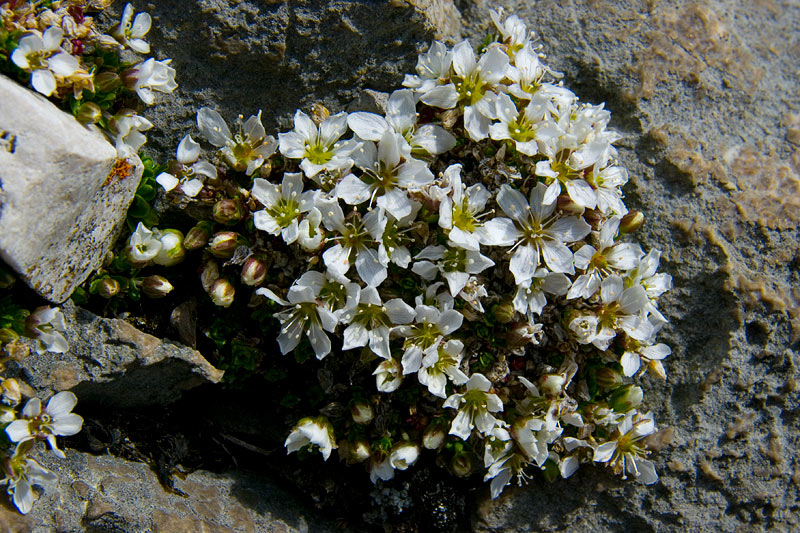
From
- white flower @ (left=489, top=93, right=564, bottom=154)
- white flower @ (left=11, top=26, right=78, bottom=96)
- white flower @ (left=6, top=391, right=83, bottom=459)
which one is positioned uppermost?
white flower @ (left=489, top=93, right=564, bottom=154)

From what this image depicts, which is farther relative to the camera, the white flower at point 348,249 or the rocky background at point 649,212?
the rocky background at point 649,212

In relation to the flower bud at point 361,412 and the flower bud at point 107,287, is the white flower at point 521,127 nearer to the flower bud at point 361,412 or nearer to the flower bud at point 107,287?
the flower bud at point 361,412

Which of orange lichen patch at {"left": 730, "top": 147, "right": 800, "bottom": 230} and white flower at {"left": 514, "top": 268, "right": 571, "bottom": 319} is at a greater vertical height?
orange lichen patch at {"left": 730, "top": 147, "right": 800, "bottom": 230}

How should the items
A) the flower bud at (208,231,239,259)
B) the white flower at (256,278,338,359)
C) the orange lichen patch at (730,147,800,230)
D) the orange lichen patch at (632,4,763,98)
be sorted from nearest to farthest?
the white flower at (256,278,338,359)
the flower bud at (208,231,239,259)
the orange lichen patch at (730,147,800,230)
the orange lichen patch at (632,4,763,98)

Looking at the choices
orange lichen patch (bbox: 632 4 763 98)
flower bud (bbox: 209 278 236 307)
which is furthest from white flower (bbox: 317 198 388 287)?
orange lichen patch (bbox: 632 4 763 98)

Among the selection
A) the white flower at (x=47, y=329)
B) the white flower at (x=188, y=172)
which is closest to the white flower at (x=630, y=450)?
the white flower at (x=188, y=172)

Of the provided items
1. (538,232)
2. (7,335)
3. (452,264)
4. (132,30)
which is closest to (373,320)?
(452,264)

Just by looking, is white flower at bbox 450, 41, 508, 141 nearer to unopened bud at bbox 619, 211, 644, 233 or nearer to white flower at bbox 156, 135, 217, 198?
unopened bud at bbox 619, 211, 644, 233
